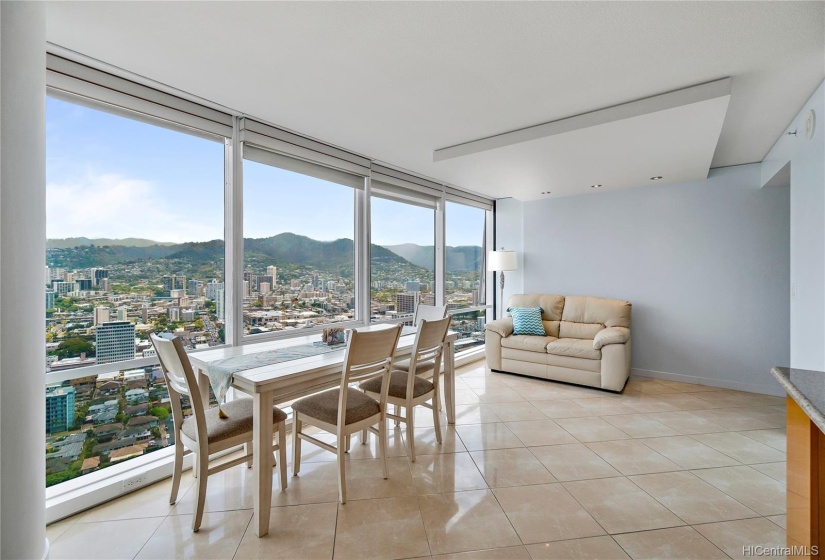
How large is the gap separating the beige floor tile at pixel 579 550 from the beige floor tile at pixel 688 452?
3.88ft

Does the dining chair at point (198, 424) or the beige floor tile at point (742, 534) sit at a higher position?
the dining chair at point (198, 424)

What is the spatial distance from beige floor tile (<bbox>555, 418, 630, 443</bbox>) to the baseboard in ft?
6.38

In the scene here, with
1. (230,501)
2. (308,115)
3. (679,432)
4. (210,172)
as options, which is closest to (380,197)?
Result: (308,115)

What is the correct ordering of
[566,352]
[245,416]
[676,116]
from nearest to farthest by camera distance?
[245,416]
[676,116]
[566,352]

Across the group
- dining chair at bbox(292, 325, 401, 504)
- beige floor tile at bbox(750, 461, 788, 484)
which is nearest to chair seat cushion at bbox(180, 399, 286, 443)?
dining chair at bbox(292, 325, 401, 504)

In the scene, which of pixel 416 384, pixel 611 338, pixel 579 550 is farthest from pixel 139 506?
pixel 611 338

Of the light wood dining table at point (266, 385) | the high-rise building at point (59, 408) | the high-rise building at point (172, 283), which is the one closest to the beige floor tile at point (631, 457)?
the light wood dining table at point (266, 385)

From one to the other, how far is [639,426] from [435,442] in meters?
1.82

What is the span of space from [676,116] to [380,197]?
2.86 meters

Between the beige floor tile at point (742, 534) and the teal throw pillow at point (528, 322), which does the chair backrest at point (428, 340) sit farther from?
the teal throw pillow at point (528, 322)

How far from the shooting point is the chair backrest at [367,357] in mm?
2100

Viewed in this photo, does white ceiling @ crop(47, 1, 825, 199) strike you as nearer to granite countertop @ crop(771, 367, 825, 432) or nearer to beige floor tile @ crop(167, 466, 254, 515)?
granite countertop @ crop(771, 367, 825, 432)

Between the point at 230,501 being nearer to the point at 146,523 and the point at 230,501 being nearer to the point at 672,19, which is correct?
the point at 146,523

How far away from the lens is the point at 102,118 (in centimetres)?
236
